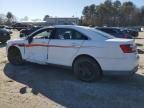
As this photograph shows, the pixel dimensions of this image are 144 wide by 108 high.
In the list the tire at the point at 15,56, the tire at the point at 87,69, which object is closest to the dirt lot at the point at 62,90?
the tire at the point at 87,69

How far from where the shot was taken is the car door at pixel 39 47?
976cm

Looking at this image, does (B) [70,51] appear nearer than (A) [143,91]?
No

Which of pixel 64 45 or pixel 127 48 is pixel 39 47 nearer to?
pixel 64 45

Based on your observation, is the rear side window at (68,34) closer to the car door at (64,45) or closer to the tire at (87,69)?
the car door at (64,45)

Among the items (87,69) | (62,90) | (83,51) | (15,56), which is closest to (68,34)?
(83,51)

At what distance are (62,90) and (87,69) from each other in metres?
1.17

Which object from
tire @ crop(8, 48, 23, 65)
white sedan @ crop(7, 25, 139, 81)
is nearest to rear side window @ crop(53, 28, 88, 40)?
white sedan @ crop(7, 25, 139, 81)

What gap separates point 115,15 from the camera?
10756 cm

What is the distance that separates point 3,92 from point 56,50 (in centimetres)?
235

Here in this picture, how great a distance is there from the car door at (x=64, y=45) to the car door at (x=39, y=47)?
224 millimetres

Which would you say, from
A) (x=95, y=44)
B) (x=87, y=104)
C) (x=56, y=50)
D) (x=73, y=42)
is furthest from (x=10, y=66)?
(x=87, y=104)

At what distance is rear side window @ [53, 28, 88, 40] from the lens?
29.6 ft

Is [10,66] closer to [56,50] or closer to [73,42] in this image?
[56,50]

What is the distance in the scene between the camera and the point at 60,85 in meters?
8.39
